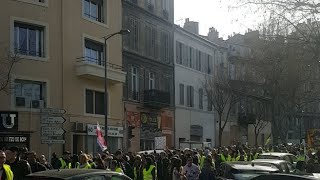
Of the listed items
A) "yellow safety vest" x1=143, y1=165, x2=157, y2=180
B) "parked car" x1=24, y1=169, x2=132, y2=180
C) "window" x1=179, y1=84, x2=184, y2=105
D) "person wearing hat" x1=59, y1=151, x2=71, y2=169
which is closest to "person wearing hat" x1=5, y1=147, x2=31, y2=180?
"parked car" x1=24, y1=169, x2=132, y2=180

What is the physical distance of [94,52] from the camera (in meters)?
34.9

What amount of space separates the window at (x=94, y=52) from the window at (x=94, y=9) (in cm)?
169

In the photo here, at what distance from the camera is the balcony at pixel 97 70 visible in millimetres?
32147

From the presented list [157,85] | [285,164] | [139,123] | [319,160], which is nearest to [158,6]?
[157,85]

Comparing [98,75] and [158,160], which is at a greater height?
[98,75]

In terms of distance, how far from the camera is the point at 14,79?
28.4 meters

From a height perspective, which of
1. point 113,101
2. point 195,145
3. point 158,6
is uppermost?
point 158,6

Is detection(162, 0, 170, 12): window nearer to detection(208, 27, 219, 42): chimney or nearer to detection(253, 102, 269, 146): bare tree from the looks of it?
detection(253, 102, 269, 146): bare tree

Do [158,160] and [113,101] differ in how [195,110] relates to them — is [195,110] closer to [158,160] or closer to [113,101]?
[113,101]

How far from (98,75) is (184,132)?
1625cm

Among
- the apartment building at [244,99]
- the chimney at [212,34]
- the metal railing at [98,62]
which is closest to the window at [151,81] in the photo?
the metal railing at [98,62]

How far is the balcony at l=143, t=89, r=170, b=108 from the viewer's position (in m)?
40.8

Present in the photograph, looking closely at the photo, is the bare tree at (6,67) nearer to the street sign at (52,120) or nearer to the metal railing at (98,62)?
the metal railing at (98,62)

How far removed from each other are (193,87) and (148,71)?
9282 millimetres
